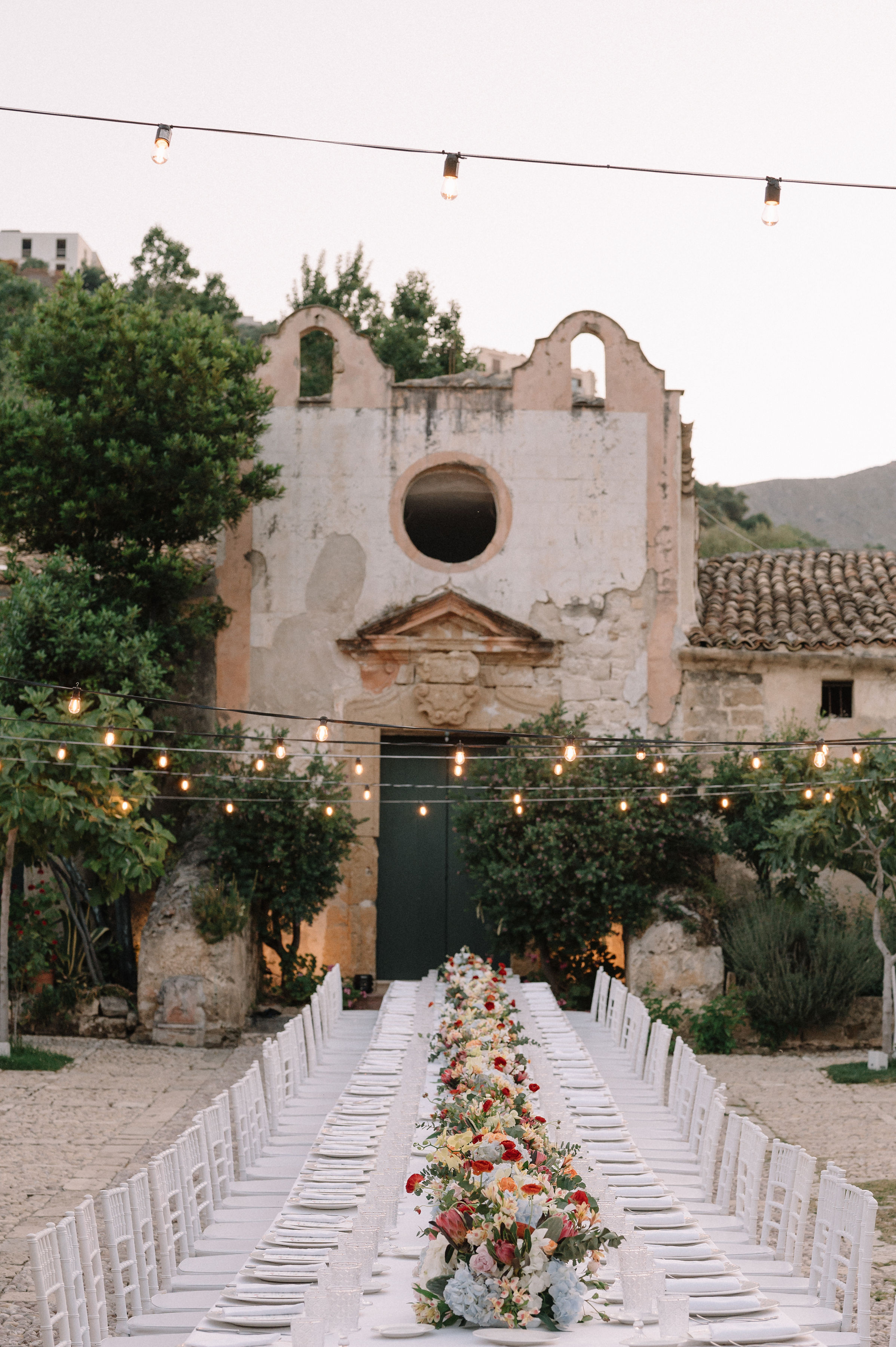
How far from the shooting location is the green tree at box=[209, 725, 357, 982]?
15.5 m

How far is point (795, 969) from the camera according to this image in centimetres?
1519

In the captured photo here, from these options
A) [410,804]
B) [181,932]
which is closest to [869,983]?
[410,804]

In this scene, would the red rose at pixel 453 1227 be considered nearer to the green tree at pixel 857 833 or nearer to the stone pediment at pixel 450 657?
the green tree at pixel 857 833

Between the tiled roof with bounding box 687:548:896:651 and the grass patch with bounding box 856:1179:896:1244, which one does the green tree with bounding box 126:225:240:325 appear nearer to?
the tiled roof with bounding box 687:548:896:651

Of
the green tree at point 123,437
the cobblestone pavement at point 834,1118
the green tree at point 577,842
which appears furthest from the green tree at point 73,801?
the cobblestone pavement at point 834,1118

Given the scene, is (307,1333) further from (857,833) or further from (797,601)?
(797,601)

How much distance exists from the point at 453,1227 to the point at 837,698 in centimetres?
1343

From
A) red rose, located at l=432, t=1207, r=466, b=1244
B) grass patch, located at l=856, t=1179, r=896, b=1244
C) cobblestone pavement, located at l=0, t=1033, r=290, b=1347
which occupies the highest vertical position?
red rose, located at l=432, t=1207, r=466, b=1244

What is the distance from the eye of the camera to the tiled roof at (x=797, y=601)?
17.1 metres

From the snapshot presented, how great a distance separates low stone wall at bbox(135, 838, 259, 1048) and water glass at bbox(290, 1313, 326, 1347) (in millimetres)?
10457

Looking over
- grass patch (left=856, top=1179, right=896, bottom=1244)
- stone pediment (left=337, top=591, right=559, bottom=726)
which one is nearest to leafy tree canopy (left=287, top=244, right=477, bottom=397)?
stone pediment (left=337, top=591, right=559, bottom=726)

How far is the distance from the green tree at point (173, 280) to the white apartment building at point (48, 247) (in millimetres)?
43977

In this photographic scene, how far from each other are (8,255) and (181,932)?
222 feet

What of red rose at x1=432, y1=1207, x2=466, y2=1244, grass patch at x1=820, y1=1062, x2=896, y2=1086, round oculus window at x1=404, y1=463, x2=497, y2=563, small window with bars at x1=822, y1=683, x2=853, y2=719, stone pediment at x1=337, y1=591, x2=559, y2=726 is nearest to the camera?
red rose at x1=432, y1=1207, x2=466, y2=1244
